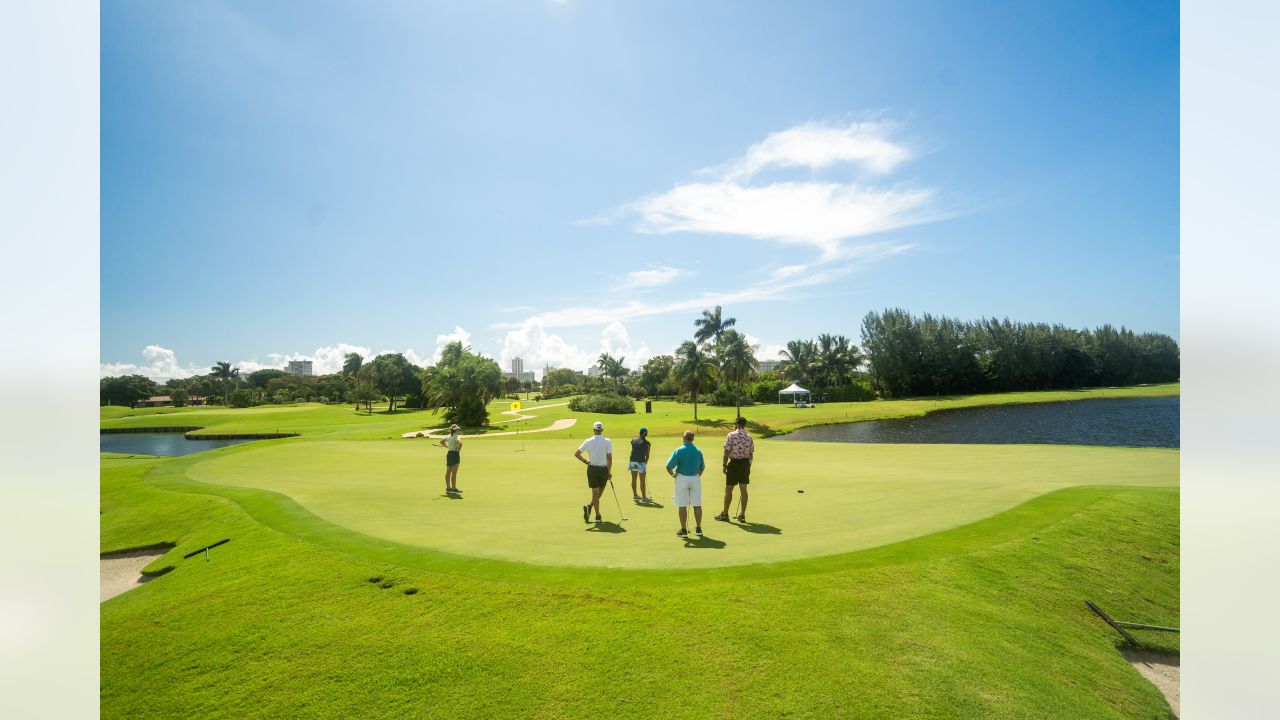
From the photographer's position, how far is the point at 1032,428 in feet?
178

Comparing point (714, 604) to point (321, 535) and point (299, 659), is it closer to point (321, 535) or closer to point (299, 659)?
point (299, 659)

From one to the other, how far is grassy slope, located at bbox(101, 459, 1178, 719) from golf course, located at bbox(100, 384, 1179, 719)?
33 millimetres

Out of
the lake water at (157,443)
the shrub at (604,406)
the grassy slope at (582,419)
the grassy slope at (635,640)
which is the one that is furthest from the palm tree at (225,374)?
the grassy slope at (635,640)

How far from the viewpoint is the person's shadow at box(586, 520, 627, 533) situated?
11.4m

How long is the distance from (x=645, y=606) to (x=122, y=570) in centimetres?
1379

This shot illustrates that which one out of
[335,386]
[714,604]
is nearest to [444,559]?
[714,604]

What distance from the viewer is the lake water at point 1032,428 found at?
45.7 metres

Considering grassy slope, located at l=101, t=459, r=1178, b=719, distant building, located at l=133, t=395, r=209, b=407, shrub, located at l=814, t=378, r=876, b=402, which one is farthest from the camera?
distant building, located at l=133, t=395, r=209, b=407

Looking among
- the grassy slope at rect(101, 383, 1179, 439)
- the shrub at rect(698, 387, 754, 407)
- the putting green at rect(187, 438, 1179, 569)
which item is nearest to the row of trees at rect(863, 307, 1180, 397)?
the grassy slope at rect(101, 383, 1179, 439)

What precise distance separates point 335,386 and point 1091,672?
14407 centimetres

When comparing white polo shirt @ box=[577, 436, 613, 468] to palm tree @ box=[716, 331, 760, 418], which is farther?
palm tree @ box=[716, 331, 760, 418]

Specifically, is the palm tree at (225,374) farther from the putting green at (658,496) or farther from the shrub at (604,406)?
the putting green at (658,496)

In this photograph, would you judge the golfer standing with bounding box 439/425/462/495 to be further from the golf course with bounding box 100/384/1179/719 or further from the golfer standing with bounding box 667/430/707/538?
the golfer standing with bounding box 667/430/707/538

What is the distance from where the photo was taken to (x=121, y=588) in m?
11.0
